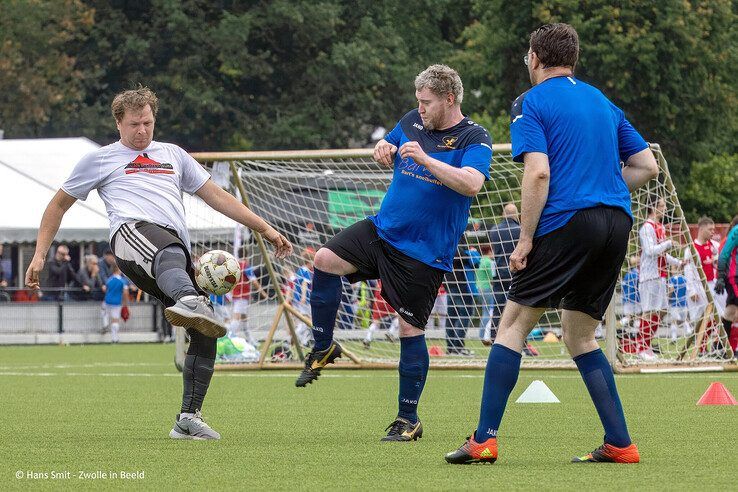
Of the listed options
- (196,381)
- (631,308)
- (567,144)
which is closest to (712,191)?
(631,308)

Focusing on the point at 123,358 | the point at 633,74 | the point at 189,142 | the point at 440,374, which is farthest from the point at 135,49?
the point at 440,374

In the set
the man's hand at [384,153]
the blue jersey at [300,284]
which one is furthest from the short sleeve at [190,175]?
the blue jersey at [300,284]

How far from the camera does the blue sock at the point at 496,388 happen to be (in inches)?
256

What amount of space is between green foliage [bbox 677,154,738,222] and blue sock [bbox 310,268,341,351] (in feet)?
94.8

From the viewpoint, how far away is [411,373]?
8.12m

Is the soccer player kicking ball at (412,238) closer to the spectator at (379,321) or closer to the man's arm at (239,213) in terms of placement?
the man's arm at (239,213)

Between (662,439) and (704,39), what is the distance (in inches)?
1090

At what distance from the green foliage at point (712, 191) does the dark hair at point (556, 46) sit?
99.3 ft

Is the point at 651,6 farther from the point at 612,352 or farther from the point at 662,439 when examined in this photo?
the point at 662,439

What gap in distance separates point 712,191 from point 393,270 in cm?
2983

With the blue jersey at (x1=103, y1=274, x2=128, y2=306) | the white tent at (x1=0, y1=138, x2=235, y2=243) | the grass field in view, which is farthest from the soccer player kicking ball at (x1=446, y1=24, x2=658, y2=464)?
the white tent at (x1=0, y1=138, x2=235, y2=243)

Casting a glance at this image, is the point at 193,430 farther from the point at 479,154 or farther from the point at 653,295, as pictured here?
the point at 653,295

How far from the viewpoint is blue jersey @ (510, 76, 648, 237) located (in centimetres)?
643

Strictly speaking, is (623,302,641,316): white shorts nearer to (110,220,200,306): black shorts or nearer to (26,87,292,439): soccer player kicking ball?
(26,87,292,439): soccer player kicking ball
